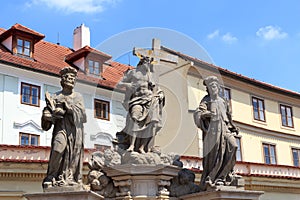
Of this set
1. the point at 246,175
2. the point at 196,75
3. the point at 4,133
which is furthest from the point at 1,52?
the point at 246,175

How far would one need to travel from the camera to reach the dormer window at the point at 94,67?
25.4 metres

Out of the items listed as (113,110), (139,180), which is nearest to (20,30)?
(113,110)

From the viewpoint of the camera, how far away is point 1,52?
75.0 feet

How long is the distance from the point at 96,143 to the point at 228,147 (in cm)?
1364

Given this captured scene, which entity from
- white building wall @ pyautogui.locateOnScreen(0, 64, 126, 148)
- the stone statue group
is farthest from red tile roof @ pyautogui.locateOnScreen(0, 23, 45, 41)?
the stone statue group

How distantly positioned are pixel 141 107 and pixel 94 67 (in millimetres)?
16850

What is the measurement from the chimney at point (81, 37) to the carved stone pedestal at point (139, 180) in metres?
21.9

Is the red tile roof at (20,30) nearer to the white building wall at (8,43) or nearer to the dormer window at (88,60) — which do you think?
the white building wall at (8,43)

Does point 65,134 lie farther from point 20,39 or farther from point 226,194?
point 20,39

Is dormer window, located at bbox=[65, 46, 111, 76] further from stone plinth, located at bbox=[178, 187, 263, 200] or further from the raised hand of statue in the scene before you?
stone plinth, located at bbox=[178, 187, 263, 200]

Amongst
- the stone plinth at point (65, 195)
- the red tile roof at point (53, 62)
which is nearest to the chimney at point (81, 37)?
the red tile roof at point (53, 62)

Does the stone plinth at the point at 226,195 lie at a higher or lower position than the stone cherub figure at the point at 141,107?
lower

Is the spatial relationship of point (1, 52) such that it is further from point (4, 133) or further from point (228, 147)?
point (228, 147)

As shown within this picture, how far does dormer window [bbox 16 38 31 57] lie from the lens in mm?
23672
